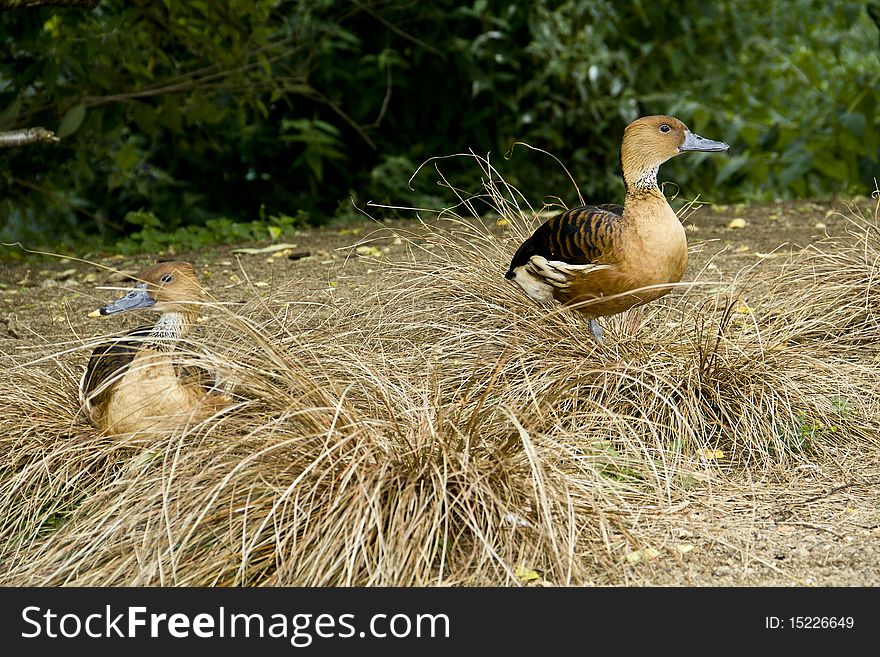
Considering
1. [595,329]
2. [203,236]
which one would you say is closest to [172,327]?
[595,329]

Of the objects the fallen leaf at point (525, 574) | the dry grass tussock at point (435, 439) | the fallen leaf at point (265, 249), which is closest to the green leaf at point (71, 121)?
the fallen leaf at point (265, 249)

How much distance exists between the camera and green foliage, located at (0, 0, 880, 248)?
6.54m

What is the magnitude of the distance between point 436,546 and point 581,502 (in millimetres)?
433

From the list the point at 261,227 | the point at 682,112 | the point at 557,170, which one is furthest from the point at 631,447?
the point at 557,170

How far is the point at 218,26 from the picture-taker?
671cm

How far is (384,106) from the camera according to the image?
7.17m

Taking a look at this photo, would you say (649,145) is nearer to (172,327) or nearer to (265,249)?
(172,327)

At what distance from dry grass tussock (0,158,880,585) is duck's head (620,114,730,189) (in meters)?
0.57

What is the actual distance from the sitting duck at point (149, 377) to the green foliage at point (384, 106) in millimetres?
2739

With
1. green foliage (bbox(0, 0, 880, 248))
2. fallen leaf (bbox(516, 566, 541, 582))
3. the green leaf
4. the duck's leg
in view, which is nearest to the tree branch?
the green leaf

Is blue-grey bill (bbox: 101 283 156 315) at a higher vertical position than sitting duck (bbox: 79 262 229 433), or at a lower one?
higher

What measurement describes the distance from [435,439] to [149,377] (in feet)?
3.12

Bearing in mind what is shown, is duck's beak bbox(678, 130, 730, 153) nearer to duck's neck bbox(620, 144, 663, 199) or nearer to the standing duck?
the standing duck

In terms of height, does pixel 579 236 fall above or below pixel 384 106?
above
